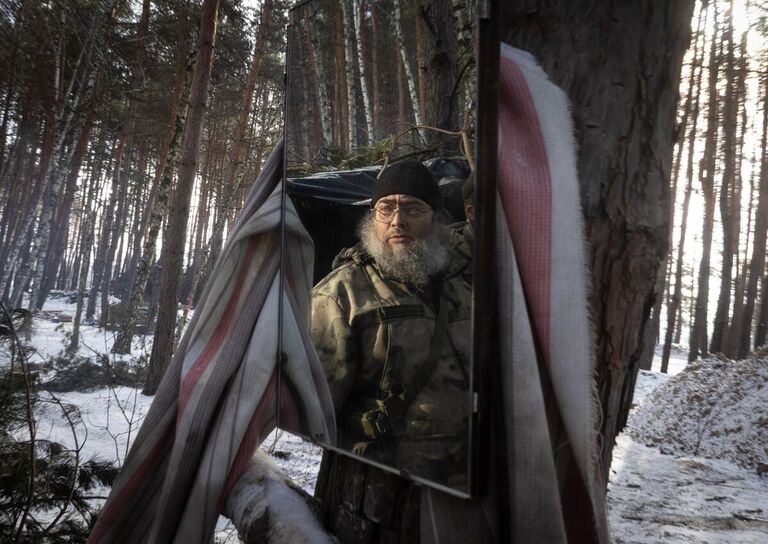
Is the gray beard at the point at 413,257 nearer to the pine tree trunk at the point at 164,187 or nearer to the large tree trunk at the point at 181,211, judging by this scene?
the large tree trunk at the point at 181,211

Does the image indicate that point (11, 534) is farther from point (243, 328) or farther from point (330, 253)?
point (330, 253)

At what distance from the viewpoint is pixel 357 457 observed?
114cm

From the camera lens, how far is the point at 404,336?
103 centimetres

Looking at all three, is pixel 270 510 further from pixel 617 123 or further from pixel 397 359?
pixel 617 123

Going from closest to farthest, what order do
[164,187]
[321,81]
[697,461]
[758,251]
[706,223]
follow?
1. [321,81]
2. [697,461]
3. [164,187]
4. [758,251]
5. [706,223]

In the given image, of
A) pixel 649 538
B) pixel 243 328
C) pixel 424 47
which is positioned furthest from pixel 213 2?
pixel 649 538

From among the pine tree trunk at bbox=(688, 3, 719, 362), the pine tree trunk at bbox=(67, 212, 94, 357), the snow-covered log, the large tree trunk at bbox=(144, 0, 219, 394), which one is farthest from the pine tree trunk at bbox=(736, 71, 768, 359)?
the pine tree trunk at bbox=(67, 212, 94, 357)

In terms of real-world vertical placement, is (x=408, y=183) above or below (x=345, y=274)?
above

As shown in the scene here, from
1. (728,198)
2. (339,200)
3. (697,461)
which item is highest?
(728,198)

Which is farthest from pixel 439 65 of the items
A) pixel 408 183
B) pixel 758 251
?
pixel 758 251

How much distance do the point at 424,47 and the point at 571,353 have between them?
7.29ft

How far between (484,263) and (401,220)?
0.32 m

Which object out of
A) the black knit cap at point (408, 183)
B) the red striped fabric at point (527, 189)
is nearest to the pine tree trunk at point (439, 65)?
the black knit cap at point (408, 183)

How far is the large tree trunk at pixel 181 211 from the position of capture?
7199 millimetres
